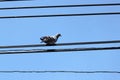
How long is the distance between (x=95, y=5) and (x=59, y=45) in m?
1.11

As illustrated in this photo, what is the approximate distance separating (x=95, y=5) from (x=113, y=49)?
1183mm

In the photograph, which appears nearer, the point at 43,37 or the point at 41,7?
the point at 41,7

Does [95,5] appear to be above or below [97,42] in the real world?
above

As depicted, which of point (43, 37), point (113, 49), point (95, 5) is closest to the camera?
point (113, 49)

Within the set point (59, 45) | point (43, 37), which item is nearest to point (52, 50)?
point (59, 45)

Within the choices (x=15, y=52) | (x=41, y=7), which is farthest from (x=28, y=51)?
(x=41, y=7)

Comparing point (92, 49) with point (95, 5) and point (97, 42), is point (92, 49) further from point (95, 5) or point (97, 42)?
point (95, 5)

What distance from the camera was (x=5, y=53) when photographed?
32.1 feet

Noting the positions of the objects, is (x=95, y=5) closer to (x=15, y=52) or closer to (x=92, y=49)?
(x=92, y=49)

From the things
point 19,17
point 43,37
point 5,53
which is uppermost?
point 43,37

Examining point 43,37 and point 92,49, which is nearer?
point 92,49

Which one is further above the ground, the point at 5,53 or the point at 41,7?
the point at 41,7

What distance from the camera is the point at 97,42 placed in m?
9.40

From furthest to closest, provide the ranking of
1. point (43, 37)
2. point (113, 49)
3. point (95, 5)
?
point (43, 37), point (95, 5), point (113, 49)
